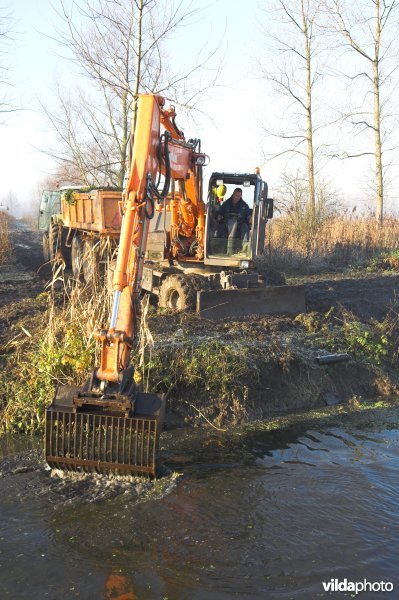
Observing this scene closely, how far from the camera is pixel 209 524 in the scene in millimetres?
4812

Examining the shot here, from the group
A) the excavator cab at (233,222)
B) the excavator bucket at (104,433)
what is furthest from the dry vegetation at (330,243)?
the excavator bucket at (104,433)

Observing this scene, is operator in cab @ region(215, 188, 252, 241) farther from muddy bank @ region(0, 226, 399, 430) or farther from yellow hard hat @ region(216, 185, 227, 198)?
muddy bank @ region(0, 226, 399, 430)

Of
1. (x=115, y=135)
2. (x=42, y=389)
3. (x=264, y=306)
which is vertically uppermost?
(x=115, y=135)

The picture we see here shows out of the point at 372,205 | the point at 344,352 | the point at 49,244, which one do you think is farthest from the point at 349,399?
the point at 372,205

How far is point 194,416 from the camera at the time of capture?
23.2ft

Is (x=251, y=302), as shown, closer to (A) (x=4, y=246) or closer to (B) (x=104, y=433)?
(B) (x=104, y=433)

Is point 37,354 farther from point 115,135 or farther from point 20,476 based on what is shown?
point 115,135

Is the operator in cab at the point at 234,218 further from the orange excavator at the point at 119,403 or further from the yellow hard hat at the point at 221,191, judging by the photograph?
the orange excavator at the point at 119,403

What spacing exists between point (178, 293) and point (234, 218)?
1633 millimetres

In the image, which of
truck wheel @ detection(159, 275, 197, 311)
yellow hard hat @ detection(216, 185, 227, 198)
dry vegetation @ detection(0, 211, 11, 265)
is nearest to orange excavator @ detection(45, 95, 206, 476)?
truck wheel @ detection(159, 275, 197, 311)

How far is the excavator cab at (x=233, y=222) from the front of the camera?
10266mm

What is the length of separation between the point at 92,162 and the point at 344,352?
47.9 feet

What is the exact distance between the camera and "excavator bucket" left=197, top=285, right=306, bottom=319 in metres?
9.29

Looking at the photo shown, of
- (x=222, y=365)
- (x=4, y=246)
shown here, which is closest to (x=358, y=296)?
(x=222, y=365)
